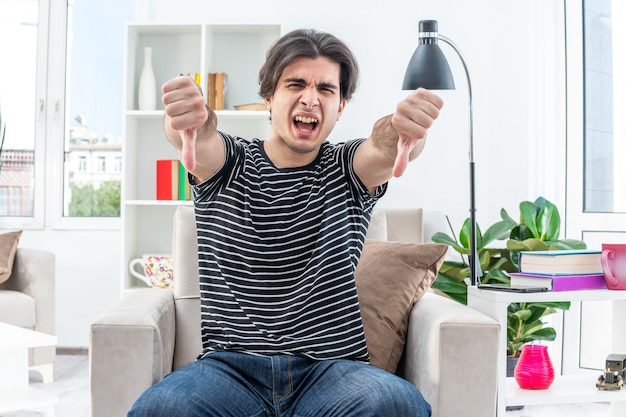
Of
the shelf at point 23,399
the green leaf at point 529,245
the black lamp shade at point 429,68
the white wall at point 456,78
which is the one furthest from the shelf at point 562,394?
the white wall at point 456,78

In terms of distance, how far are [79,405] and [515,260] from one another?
5.99 feet

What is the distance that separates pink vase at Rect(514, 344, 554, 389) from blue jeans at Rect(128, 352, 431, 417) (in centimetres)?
75

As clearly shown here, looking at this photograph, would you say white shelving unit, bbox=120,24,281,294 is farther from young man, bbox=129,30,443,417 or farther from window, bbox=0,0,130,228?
young man, bbox=129,30,443,417

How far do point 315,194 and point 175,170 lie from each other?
213 cm

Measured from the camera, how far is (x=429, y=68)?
8.71 feet

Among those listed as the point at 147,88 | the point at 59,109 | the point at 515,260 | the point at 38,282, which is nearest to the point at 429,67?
the point at 515,260

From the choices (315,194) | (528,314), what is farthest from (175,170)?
(315,194)

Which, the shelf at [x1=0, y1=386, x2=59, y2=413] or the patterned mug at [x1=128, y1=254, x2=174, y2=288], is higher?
the patterned mug at [x1=128, y1=254, x2=174, y2=288]

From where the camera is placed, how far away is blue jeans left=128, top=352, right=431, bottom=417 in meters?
1.43

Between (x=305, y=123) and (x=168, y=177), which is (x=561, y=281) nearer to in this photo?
(x=305, y=123)

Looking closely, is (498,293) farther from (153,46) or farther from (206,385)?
(153,46)

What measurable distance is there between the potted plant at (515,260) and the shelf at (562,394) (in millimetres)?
677

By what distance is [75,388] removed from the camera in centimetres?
333

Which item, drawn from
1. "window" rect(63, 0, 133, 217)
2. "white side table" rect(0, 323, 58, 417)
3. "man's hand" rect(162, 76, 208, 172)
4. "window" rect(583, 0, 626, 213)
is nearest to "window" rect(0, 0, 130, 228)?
"window" rect(63, 0, 133, 217)
